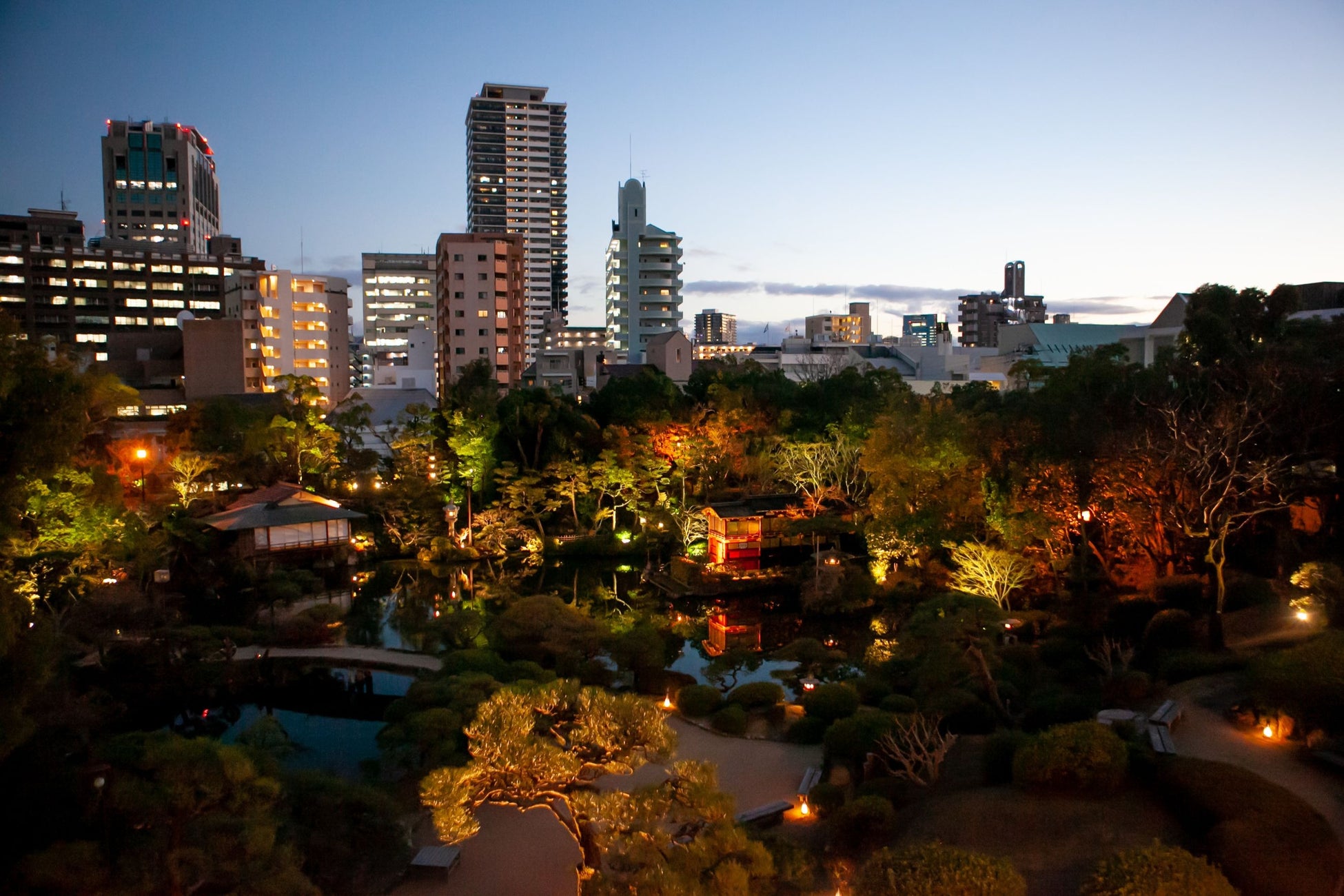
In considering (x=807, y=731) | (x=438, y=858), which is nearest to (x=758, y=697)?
(x=807, y=731)

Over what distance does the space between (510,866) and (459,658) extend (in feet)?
14.7

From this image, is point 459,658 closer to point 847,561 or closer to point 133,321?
point 847,561

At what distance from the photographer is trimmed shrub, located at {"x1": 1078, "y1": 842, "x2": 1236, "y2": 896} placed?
6.14m

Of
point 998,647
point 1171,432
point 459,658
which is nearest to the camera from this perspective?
point 459,658

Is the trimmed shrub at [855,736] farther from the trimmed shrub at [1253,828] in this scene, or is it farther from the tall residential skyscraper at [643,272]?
the tall residential skyscraper at [643,272]

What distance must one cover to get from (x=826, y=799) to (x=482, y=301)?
4364 cm

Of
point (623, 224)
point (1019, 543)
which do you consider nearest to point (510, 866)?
point (1019, 543)

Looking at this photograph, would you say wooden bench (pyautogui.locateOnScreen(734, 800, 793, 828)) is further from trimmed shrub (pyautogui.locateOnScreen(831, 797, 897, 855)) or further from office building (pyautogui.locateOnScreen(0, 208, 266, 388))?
office building (pyautogui.locateOnScreen(0, 208, 266, 388))

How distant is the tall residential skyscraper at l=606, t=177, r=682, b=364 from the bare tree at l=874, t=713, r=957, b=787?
155ft

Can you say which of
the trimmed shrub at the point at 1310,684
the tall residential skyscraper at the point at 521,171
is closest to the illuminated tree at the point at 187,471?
the trimmed shrub at the point at 1310,684

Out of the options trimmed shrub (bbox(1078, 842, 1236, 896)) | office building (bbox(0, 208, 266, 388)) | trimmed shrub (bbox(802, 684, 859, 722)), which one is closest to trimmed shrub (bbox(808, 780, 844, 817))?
trimmed shrub (bbox(802, 684, 859, 722))

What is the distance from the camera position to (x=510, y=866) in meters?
8.32

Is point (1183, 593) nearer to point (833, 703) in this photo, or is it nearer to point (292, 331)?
point (833, 703)

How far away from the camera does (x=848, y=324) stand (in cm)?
9381
